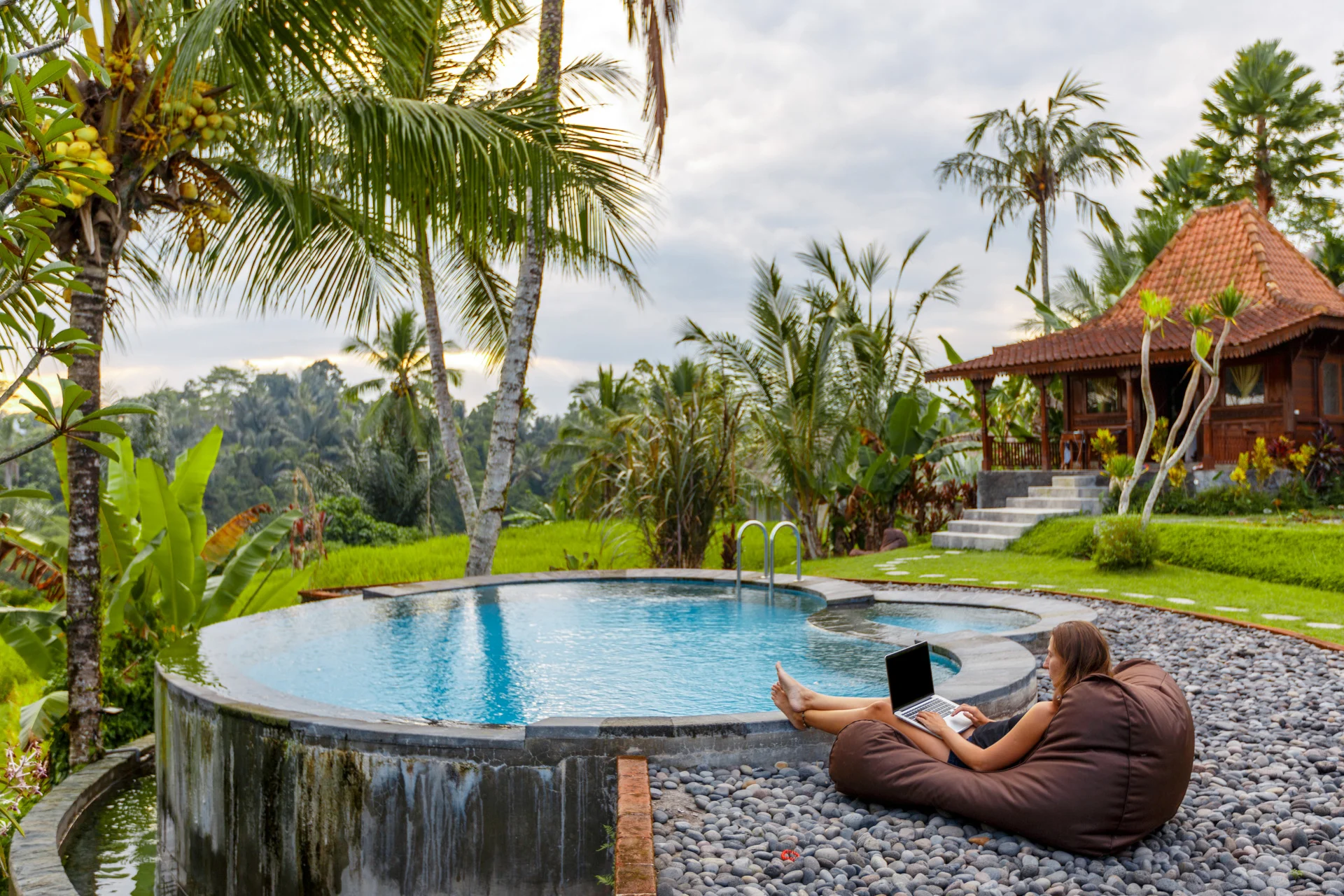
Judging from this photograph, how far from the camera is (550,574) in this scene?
9.87 metres

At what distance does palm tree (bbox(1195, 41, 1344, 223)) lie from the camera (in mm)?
23453

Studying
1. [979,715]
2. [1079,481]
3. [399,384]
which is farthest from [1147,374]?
[399,384]

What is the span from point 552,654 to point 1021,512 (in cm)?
1050

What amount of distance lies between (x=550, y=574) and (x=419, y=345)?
20.8 m

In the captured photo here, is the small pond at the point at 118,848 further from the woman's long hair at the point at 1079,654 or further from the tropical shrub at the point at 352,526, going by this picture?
the tropical shrub at the point at 352,526

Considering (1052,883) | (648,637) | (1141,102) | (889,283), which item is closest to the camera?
(1052,883)

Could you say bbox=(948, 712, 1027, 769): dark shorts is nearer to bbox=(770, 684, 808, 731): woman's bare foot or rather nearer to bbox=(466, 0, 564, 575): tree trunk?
bbox=(770, 684, 808, 731): woman's bare foot

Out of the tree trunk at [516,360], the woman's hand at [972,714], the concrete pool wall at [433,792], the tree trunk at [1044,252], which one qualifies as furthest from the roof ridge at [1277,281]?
the concrete pool wall at [433,792]

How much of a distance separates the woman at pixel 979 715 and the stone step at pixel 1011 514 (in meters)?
11.3

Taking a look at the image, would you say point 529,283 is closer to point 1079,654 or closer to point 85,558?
point 85,558

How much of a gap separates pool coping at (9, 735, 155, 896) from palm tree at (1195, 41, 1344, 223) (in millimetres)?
26858

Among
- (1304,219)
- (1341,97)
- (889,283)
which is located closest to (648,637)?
(889,283)

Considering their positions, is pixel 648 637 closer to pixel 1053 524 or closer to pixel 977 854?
pixel 977 854

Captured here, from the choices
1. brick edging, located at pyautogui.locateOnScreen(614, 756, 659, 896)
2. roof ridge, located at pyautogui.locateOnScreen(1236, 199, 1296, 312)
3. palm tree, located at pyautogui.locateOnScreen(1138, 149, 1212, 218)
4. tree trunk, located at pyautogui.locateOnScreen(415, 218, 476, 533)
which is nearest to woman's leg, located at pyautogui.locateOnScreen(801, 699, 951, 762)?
brick edging, located at pyautogui.locateOnScreen(614, 756, 659, 896)
